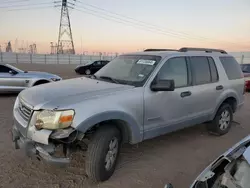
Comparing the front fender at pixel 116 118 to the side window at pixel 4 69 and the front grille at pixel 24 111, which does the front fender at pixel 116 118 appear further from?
the side window at pixel 4 69

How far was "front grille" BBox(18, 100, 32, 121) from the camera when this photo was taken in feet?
10.7

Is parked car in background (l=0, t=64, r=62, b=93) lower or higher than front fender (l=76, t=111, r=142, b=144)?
lower

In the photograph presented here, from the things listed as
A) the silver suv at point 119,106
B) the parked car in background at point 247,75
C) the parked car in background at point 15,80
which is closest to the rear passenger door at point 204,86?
the silver suv at point 119,106

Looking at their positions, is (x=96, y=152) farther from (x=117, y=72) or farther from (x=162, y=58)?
(x=162, y=58)

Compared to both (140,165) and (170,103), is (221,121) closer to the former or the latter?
(170,103)

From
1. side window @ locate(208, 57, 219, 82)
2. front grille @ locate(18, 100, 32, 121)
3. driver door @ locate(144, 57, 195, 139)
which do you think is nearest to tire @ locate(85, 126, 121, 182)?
driver door @ locate(144, 57, 195, 139)

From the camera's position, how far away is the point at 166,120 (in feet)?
13.6

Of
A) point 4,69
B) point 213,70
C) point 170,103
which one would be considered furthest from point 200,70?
point 4,69

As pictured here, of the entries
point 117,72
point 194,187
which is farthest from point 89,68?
point 194,187

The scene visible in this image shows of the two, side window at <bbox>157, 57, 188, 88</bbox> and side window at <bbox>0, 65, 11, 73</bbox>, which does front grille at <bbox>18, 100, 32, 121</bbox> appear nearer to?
side window at <bbox>157, 57, 188, 88</bbox>

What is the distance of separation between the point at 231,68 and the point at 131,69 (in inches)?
107

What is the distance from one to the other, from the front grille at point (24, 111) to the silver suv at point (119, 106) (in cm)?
1

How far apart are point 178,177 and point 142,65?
185 cm

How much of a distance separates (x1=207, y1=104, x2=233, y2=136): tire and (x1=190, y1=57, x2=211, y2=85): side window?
2.91 feet
